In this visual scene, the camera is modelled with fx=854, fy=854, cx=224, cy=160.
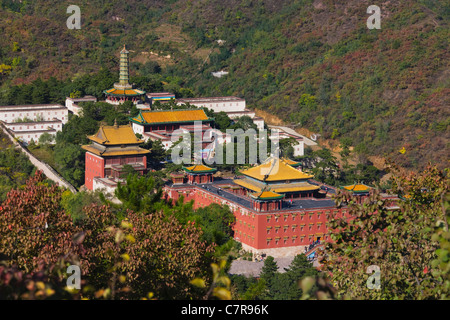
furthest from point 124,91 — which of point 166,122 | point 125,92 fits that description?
point 166,122

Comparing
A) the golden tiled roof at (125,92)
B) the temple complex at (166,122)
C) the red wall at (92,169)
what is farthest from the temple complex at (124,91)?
the red wall at (92,169)

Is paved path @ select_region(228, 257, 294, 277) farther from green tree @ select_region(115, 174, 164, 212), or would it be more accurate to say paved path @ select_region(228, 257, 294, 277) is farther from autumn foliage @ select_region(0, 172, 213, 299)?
autumn foliage @ select_region(0, 172, 213, 299)

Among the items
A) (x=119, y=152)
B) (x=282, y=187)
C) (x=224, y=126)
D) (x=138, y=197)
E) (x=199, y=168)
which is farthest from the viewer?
(x=224, y=126)

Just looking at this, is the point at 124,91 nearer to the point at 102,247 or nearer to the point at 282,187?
the point at 282,187

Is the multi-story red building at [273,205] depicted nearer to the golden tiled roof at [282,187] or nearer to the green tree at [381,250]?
the golden tiled roof at [282,187]

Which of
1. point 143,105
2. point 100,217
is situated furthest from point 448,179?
point 143,105

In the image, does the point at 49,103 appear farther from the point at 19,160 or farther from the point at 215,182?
the point at 215,182
